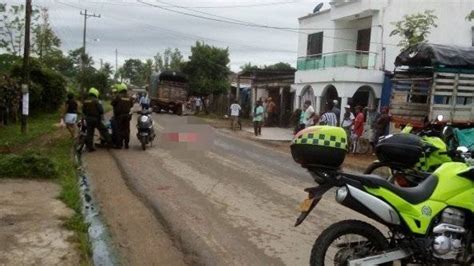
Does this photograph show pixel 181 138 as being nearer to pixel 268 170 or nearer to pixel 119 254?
pixel 268 170

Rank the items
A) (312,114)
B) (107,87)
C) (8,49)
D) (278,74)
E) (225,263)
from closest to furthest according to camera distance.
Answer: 1. (225,263)
2. (312,114)
3. (8,49)
4. (278,74)
5. (107,87)

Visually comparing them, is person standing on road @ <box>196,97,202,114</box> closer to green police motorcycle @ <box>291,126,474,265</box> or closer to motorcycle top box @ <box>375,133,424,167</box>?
motorcycle top box @ <box>375,133,424,167</box>

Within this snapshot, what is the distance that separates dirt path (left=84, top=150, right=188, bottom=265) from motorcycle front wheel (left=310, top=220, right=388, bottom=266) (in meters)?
1.67

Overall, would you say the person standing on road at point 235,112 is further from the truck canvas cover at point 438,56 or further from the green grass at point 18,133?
the truck canvas cover at point 438,56

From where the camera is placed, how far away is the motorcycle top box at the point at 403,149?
5.80m

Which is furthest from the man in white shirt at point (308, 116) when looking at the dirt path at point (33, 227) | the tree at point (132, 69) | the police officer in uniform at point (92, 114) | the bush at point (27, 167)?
the tree at point (132, 69)

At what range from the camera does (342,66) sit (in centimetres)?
2464

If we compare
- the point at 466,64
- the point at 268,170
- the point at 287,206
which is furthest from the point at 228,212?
the point at 466,64

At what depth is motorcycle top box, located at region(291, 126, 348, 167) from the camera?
4.70 meters

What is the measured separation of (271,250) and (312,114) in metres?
14.2

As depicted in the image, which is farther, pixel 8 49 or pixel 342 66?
pixel 8 49

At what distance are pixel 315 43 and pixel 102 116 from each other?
19207 mm

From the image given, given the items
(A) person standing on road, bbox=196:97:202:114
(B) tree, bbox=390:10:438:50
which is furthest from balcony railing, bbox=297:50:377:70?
(A) person standing on road, bbox=196:97:202:114

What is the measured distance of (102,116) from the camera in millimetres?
14758
